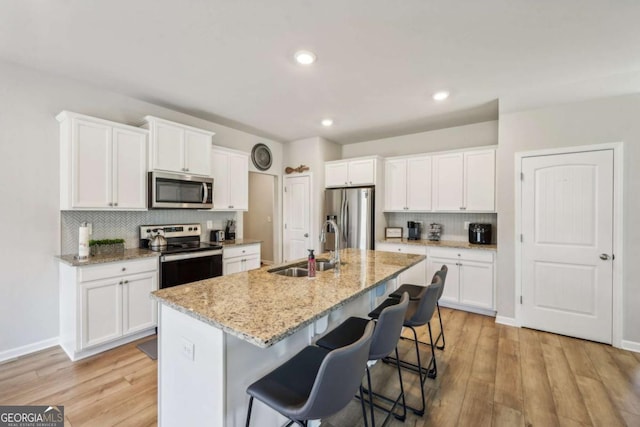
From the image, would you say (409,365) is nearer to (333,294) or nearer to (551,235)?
(333,294)

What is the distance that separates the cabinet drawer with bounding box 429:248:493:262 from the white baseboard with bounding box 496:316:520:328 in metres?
0.69

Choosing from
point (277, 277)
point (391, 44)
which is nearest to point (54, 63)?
point (277, 277)

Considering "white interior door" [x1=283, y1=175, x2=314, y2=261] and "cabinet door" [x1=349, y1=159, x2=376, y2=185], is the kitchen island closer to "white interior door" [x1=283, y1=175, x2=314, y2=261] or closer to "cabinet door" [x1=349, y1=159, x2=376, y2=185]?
"cabinet door" [x1=349, y1=159, x2=376, y2=185]

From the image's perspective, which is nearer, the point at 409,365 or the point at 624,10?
the point at 624,10

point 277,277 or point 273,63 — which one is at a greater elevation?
point 273,63

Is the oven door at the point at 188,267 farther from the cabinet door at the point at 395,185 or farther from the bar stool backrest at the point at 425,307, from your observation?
the cabinet door at the point at 395,185

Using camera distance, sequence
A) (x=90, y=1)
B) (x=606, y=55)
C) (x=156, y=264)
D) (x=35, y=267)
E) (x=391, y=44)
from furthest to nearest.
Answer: (x=156, y=264), (x=35, y=267), (x=606, y=55), (x=391, y=44), (x=90, y=1)

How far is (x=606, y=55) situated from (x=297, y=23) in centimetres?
263

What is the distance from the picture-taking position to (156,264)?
2875mm

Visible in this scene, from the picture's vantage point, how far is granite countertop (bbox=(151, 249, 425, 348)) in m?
1.11

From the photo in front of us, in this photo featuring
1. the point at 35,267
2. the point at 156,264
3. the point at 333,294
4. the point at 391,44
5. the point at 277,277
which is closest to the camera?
the point at 333,294

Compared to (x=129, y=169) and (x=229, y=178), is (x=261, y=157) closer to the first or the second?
(x=229, y=178)

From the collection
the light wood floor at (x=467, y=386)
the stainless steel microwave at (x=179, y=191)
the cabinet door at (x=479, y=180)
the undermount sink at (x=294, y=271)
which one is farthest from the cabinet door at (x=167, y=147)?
the cabinet door at (x=479, y=180)

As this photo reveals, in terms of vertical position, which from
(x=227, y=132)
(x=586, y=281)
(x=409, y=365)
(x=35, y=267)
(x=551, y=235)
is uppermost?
(x=227, y=132)
